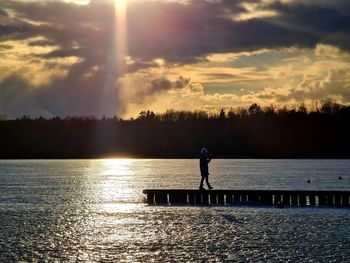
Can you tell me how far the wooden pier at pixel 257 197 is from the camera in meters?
45.4

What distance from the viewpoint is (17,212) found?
43812 mm

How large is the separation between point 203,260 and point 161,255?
2.05 metres

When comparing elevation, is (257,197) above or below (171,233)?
above

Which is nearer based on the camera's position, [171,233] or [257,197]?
[171,233]

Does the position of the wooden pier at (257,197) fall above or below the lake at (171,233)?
above

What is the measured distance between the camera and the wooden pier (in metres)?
45.4

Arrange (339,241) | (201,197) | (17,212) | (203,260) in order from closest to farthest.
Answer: (203,260) < (339,241) < (17,212) < (201,197)

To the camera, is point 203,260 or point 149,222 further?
point 149,222

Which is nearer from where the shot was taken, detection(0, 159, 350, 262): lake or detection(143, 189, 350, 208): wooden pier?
detection(0, 159, 350, 262): lake

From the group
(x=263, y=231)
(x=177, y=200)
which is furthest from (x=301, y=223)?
(x=177, y=200)

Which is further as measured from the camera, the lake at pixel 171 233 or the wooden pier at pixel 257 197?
the wooden pier at pixel 257 197

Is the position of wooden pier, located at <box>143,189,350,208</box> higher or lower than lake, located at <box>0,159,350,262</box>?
higher

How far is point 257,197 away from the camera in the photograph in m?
46.6

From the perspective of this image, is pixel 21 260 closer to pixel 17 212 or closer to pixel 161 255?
pixel 161 255
